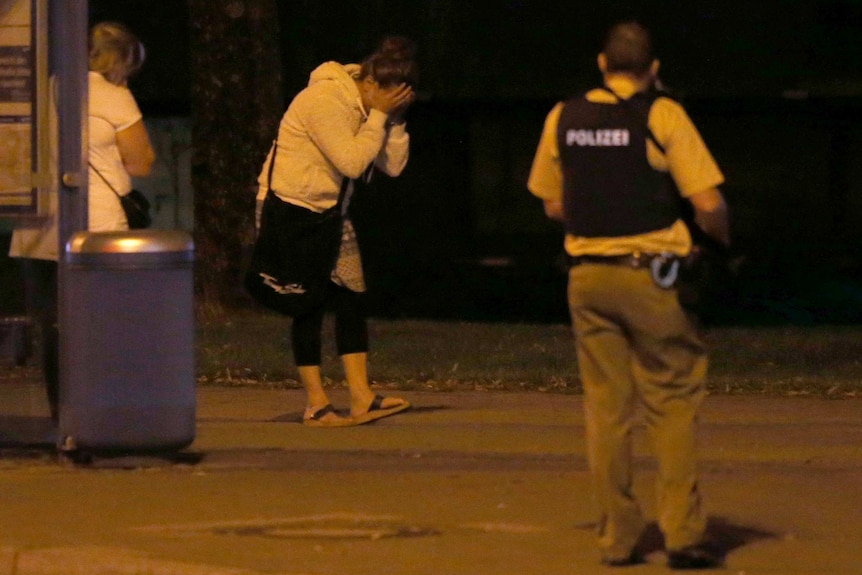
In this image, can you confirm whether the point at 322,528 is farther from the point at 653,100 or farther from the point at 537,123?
the point at 537,123

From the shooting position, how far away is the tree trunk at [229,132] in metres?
14.8

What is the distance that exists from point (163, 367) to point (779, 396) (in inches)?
164

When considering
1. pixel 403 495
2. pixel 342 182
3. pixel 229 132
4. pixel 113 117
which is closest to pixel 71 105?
pixel 113 117

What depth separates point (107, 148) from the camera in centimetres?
793

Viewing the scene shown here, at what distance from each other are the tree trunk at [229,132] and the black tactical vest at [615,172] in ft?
29.9

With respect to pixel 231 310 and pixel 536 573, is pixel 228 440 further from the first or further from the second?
pixel 231 310

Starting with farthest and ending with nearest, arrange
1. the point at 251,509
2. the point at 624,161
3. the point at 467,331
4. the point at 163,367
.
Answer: the point at 467,331 → the point at 163,367 → the point at 251,509 → the point at 624,161

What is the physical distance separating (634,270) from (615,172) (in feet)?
1.09

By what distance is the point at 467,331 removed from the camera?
13.9 meters

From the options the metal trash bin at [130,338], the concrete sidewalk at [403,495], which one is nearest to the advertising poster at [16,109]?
the metal trash bin at [130,338]

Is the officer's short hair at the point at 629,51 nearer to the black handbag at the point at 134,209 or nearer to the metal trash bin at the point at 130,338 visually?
the metal trash bin at the point at 130,338

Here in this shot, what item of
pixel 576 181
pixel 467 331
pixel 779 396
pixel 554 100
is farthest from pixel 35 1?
pixel 554 100

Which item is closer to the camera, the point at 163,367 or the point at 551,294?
the point at 163,367

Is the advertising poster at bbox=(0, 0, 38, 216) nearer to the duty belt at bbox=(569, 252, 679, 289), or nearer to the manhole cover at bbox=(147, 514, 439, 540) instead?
the manhole cover at bbox=(147, 514, 439, 540)
